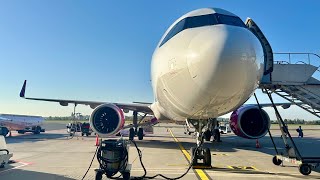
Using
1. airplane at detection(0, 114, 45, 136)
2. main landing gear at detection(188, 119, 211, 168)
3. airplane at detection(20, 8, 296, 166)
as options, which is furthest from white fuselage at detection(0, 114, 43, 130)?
airplane at detection(20, 8, 296, 166)

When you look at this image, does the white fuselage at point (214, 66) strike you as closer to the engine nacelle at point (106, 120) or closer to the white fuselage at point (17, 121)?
the engine nacelle at point (106, 120)

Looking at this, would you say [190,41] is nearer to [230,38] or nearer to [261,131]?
[230,38]

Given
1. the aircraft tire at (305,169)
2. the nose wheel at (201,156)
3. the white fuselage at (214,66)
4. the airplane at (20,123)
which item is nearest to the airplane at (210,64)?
the white fuselage at (214,66)

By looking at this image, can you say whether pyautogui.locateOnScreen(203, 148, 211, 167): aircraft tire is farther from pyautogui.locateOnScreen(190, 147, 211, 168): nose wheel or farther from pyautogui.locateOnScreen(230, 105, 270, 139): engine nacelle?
pyautogui.locateOnScreen(230, 105, 270, 139): engine nacelle

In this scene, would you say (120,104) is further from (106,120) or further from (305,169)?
(305,169)

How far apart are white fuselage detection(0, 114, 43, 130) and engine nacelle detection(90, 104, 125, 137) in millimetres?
19582

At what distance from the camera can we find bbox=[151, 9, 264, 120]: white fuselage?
5.08 metres

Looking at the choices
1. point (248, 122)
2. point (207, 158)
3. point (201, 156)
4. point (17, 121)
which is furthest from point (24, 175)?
point (17, 121)

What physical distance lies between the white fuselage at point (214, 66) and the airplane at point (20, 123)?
87.0 feet

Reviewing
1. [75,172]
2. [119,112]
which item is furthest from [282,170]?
[119,112]

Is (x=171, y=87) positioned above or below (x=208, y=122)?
above

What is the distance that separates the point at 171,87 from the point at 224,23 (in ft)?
5.90

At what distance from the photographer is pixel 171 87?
6695 millimetres

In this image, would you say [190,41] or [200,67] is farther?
[190,41]
